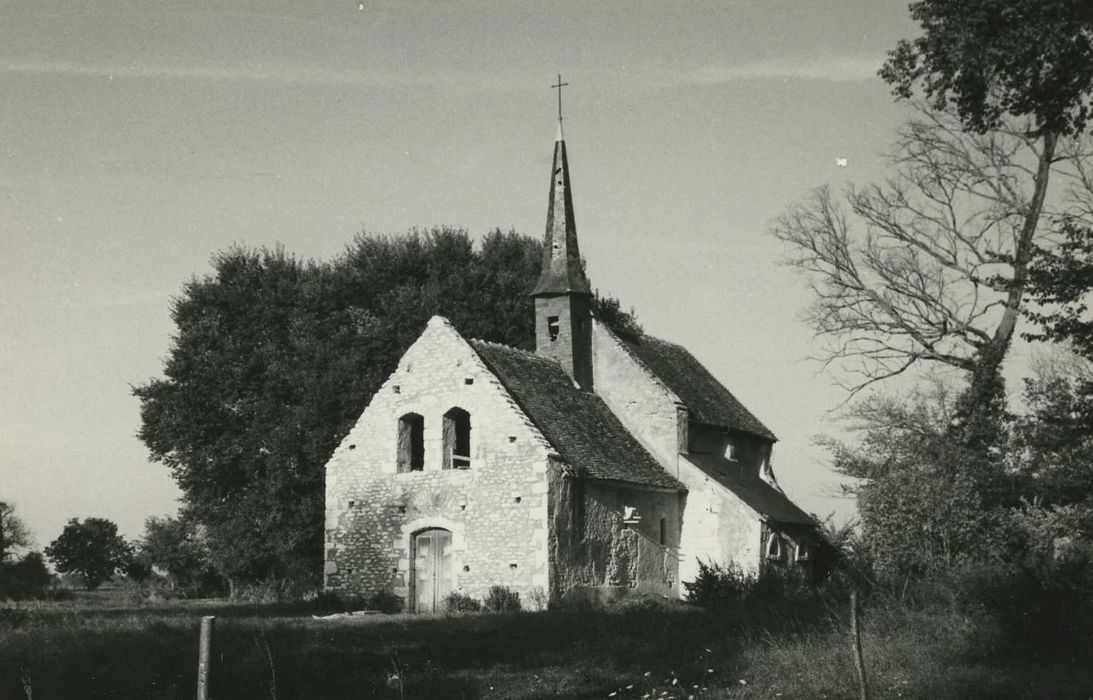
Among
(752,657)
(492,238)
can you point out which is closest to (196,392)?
(492,238)

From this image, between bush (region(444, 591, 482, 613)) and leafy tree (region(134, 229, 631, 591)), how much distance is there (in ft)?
32.2

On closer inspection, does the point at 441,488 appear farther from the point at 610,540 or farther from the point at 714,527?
the point at 714,527

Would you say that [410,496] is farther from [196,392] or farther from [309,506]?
[196,392]

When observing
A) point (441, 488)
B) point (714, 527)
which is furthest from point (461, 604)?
point (714, 527)

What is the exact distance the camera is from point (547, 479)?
925 inches

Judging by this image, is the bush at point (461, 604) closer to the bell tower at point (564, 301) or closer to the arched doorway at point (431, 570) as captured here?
the arched doorway at point (431, 570)

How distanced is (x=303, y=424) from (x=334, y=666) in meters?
21.9

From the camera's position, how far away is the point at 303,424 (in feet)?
114

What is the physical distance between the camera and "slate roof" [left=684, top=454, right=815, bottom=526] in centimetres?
2790

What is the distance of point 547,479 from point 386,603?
16.6 ft

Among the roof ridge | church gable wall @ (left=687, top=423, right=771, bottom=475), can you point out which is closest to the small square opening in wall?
the roof ridge

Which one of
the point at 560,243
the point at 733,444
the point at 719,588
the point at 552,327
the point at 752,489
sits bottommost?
the point at 719,588

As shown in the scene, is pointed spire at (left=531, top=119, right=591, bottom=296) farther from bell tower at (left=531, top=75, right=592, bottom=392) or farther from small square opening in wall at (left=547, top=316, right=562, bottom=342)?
small square opening in wall at (left=547, top=316, right=562, bottom=342)

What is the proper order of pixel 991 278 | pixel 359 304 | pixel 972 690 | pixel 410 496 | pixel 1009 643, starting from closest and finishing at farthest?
pixel 972 690
pixel 1009 643
pixel 991 278
pixel 410 496
pixel 359 304
